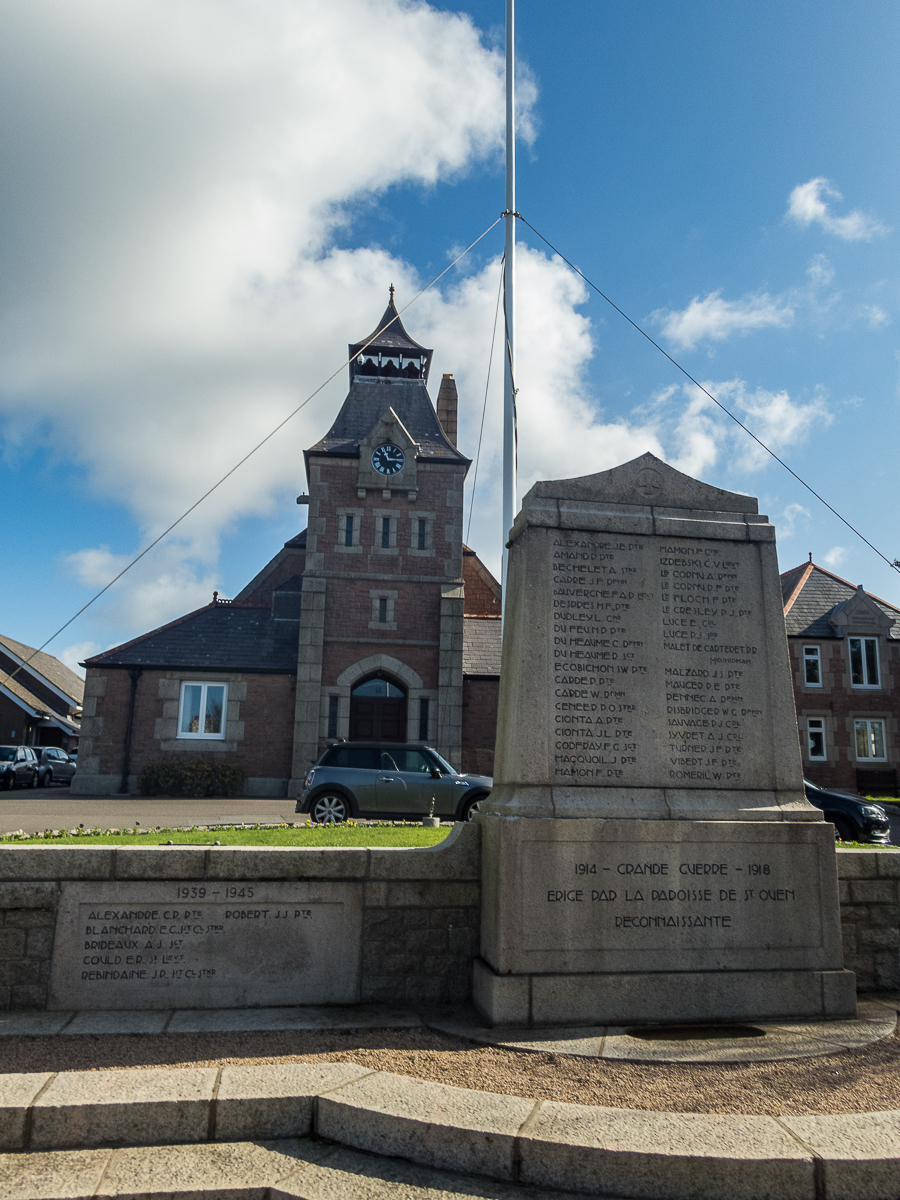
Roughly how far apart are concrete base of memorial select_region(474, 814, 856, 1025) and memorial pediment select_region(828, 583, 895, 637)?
27.7 meters

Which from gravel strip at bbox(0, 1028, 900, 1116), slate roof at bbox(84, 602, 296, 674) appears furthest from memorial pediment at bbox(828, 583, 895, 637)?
gravel strip at bbox(0, 1028, 900, 1116)

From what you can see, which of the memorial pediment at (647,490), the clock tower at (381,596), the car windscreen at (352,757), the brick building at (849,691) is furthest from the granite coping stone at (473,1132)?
the brick building at (849,691)

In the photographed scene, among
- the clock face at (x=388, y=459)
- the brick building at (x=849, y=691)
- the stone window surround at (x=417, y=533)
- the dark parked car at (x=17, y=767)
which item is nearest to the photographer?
the stone window surround at (x=417, y=533)

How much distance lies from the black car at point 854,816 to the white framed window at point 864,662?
52.8 ft

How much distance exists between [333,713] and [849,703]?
18.6 meters

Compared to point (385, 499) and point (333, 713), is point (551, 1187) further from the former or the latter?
point (385, 499)

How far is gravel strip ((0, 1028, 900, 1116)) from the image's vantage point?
11.8 ft

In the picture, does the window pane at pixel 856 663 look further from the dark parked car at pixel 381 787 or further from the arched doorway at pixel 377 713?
the dark parked car at pixel 381 787

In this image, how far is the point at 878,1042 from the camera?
4379 mm

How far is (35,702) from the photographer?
4059 centimetres

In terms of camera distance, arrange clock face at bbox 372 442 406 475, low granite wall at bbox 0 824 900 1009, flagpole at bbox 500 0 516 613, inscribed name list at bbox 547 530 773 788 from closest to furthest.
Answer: low granite wall at bbox 0 824 900 1009 → inscribed name list at bbox 547 530 773 788 → flagpole at bbox 500 0 516 613 → clock face at bbox 372 442 406 475

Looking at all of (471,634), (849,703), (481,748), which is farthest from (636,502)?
(849,703)

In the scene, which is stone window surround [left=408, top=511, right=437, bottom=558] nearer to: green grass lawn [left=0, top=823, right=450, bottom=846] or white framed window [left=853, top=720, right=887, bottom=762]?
white framed window [left=853, top=720, right=887, bottom=762]

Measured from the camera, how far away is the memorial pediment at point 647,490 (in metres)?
5.61
